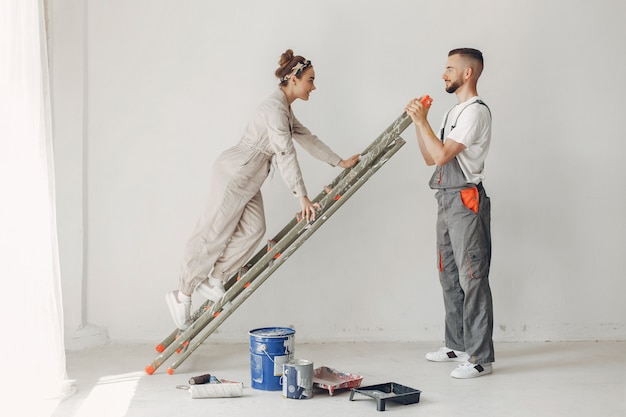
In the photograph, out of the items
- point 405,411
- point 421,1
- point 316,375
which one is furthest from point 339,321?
point 421,1

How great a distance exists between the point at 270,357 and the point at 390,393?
543 millimetres

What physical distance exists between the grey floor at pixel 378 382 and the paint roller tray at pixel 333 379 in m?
0.04

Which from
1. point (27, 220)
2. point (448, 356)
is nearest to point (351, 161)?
point (448, 356)

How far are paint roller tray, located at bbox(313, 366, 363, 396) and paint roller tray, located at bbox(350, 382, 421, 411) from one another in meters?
0.09

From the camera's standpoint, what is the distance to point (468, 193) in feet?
11.1

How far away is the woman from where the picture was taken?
11.6 ft

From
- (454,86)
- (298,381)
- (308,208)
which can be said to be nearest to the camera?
(298,381)

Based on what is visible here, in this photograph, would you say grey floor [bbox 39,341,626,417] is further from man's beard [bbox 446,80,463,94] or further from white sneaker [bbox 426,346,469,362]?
man's beard [bbox 446,80,463,94]

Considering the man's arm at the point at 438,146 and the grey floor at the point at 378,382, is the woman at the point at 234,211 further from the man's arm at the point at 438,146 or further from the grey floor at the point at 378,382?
the man's arm at the point at 438,146

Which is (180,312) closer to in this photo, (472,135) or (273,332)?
(273,332)

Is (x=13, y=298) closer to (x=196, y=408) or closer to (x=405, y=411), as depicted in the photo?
(x=196, y=408)

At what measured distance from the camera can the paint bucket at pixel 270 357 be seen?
313 centimetres

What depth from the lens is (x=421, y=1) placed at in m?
4.17

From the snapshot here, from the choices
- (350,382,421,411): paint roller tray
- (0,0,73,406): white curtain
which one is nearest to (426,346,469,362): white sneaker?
(350,382,421,411): paint roller tray
